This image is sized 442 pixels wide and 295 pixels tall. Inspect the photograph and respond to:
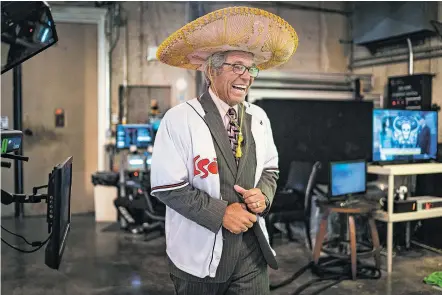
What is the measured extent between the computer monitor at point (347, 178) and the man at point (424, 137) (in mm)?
988

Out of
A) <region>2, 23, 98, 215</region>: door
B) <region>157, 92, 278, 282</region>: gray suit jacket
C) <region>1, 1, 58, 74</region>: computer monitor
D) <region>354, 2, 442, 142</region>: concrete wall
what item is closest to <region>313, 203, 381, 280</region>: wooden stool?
<region>354, 2, 442, 142</region>: concrete wall

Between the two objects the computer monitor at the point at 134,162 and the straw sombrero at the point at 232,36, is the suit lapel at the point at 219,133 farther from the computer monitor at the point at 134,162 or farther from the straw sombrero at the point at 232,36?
the computer monitor at the point at 134,162

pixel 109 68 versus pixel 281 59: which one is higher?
pixel 109 68

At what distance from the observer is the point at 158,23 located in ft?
19.3

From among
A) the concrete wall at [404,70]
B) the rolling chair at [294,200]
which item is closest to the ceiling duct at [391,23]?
the concrete wall at [404,70]

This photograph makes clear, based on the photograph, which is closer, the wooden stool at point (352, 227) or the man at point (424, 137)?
the wooden stool at point (352, 227)

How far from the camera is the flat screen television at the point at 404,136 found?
4.19 m

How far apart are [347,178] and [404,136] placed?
1.06m

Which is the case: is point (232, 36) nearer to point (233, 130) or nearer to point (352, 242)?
point (233, 130)

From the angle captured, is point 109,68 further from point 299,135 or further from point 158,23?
point 299,135

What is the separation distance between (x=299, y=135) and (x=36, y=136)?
10.5 ft

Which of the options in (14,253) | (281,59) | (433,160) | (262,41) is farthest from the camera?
(433,160)

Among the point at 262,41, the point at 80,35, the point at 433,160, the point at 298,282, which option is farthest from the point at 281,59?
the point at 80,35

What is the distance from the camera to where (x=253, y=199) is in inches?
63.7
